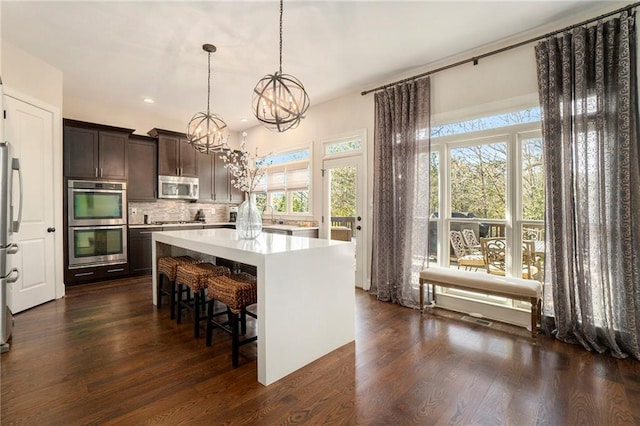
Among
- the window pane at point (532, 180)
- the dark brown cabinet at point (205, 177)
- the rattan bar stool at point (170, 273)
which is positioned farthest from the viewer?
the dark brown cabinet at point (205, 177)

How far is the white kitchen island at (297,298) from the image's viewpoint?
6.86 ft

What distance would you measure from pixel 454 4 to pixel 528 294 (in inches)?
107

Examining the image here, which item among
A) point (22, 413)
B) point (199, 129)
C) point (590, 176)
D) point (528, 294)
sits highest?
point (199, 129)

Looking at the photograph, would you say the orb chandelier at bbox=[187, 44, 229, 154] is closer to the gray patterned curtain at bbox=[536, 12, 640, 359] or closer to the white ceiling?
the white ceiling

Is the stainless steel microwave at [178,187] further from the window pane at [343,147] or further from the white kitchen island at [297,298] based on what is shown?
the white kitchen island at [297,298]

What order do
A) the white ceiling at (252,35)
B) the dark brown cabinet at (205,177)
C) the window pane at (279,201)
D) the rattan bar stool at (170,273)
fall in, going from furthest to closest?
the dark brown cabinet at (205,177) → the window pane at (279,201) → the rattan bar stool at (170,273) → the white ceiling at (252,35)

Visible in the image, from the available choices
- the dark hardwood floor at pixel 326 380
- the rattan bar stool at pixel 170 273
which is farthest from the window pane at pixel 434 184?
the rattan bar stool at pixel 170 273

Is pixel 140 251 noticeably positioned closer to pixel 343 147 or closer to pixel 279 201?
pixel 279 201

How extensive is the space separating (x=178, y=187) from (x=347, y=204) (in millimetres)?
3378

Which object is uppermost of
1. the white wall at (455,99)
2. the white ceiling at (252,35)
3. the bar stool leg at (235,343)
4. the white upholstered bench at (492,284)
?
the white ceiling at (252,35)

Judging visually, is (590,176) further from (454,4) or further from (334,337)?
(334,337)

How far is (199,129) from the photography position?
12.1ft

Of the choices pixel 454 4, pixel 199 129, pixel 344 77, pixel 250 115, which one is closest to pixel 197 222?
pixel 250 115

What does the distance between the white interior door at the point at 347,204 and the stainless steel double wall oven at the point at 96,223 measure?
3.40 metres
